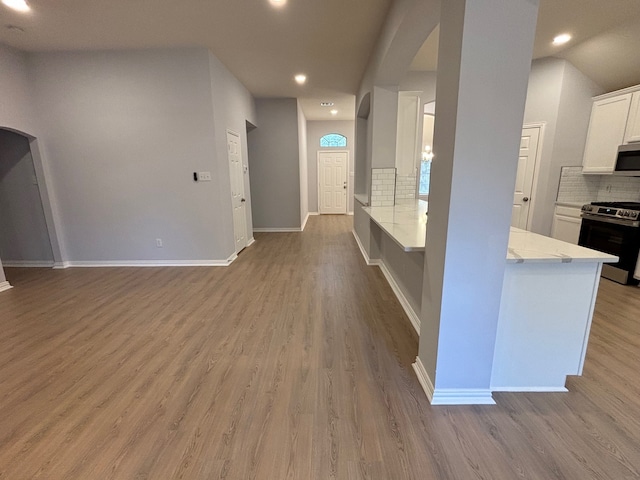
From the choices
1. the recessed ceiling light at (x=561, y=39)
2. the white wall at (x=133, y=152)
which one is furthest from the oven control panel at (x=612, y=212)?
the white wall at (x=133, y=152)

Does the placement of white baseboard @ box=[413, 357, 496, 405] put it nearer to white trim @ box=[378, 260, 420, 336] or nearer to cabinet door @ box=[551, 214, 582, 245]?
white trim @ box=[378, 260, 420, 336]

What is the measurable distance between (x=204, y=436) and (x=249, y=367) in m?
0.58

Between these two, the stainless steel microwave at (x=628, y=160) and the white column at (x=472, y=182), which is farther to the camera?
the stainless steel microwave at (x=628, y=160)

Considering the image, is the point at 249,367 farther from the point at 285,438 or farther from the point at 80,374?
the point at 80,374

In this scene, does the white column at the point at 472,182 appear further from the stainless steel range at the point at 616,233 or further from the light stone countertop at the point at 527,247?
the stainless steel range at the point at 616,233

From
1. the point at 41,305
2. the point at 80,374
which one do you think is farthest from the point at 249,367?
the point at 41,305

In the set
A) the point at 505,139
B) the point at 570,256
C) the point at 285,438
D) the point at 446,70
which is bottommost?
the point at 285,438

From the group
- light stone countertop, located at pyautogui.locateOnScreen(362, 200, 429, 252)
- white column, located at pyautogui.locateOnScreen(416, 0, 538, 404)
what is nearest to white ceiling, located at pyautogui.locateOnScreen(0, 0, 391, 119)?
white column, located at pyautogui.locateOnScreen(416, 0, 538, 404)

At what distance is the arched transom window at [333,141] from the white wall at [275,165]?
9.31 feet

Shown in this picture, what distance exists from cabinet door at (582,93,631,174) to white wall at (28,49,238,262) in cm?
533

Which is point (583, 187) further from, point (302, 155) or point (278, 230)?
point (278, 230)

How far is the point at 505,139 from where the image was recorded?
1.44 meters

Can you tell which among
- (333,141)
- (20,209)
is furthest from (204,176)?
(333,141)

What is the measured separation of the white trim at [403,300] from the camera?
8.45 feet
